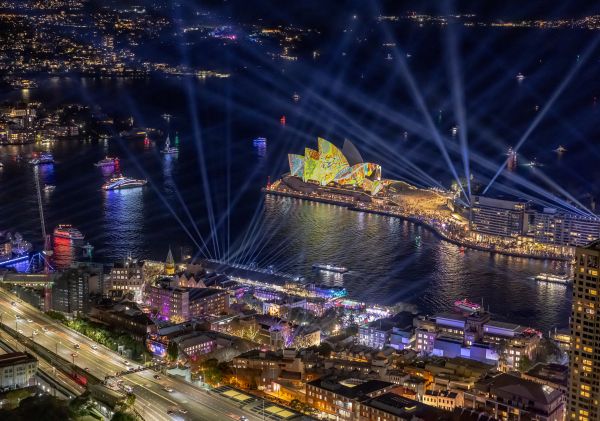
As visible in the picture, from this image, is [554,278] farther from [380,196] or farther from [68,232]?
[68,232]

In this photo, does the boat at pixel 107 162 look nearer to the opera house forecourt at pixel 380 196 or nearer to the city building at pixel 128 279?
the opera house forecourt at pixel 380 196

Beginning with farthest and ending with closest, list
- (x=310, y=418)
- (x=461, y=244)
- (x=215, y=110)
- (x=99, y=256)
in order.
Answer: (x=215, y=110) < (x=461, y=244) < (x=99, y=256) < (x=310, y=418)

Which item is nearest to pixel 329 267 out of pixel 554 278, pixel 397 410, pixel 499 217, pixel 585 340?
pixel 554 278

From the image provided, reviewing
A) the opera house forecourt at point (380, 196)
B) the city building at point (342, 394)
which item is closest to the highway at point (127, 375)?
the city building at point (342, 394)

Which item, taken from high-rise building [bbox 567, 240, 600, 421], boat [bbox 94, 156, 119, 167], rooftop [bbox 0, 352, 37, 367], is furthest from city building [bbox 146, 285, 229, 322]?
boat [bbox 94, 156, 119, 167]

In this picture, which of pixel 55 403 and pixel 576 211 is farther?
pixel 576 211

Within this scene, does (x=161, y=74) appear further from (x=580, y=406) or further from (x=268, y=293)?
(x=580, y=406)

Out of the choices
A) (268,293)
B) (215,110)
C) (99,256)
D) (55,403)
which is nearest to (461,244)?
(268,293)
